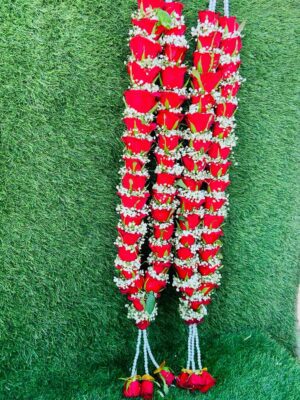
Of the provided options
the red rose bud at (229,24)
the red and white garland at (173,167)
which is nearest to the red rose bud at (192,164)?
the red and white garland at (173,167)

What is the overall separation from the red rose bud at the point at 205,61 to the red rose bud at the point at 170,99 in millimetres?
122

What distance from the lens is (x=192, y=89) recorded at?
5.46 ft

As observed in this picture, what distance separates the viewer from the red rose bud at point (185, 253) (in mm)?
1765

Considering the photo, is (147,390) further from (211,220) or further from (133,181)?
(133,181)

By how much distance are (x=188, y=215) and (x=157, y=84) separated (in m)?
0.49

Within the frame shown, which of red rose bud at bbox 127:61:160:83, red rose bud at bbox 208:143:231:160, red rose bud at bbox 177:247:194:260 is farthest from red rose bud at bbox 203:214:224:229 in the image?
red rose bud at bbox 127:61:160:83

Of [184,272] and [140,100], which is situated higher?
[140,100]

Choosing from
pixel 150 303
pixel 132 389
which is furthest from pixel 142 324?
pixel 132 389

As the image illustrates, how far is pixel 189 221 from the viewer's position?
5.72 ft

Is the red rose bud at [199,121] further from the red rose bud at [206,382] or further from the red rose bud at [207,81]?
the red rose bud at [206,382]

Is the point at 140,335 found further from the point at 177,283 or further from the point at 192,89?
the point at 192,89

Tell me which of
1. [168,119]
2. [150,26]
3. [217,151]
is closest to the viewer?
[150,26]

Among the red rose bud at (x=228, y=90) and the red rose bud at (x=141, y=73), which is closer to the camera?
the red rose bud at (x=141, y=73)

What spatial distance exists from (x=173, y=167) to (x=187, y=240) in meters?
0.28
